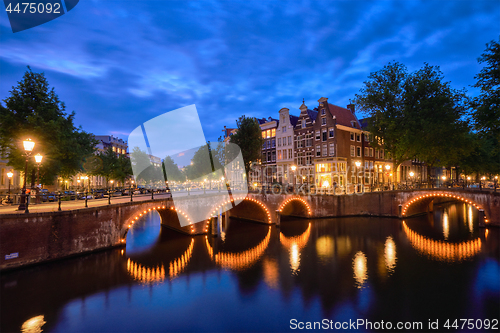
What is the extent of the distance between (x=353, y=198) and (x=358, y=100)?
15667 mm

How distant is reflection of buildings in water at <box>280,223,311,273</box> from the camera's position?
1959 centimetres

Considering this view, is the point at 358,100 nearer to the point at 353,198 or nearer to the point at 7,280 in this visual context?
the point at 353,198

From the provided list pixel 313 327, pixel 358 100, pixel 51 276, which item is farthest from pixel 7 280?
pixel 358 100

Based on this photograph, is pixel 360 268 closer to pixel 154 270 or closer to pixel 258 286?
pixel 258 286

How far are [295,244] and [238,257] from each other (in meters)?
6.32

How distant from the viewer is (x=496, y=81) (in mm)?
24500

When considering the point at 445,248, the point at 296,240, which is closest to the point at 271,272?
the point at 296,240

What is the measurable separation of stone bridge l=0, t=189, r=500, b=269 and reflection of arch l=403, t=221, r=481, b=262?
8935 millimetres

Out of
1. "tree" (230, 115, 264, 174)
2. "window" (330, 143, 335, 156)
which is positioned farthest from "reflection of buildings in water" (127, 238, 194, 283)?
"window" (330, 143, 335, 156)

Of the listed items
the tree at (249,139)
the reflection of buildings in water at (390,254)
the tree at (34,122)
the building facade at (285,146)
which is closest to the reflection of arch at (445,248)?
the reflection of buildings in water at (390,254)

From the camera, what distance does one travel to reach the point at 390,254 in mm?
21188

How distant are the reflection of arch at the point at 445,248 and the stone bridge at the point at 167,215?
29.3ft

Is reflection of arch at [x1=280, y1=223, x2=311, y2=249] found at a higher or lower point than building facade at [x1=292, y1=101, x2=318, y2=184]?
lower

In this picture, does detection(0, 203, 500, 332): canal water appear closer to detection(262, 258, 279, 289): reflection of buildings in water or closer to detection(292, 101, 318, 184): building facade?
detection(262, 258, 279, 289): reflection of buildings in water
